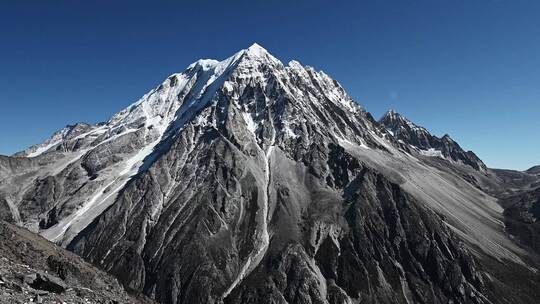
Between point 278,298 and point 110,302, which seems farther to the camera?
point 278,298

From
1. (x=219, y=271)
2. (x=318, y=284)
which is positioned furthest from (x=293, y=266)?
(x=219, y=271)

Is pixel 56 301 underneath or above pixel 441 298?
above

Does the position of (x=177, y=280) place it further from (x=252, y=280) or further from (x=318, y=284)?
(x=318, y=284)

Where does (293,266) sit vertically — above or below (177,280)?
above

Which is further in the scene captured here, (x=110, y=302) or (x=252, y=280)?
(x=252, y=280)

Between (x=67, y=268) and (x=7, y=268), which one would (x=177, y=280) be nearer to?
(x=67, y=268)

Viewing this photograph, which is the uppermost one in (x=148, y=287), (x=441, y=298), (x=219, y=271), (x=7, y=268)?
(x=7, y=268)

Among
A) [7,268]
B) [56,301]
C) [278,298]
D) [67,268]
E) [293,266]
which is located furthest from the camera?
[293,266]

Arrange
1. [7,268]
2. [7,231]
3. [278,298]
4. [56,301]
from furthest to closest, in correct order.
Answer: [278,298], [7,231], [7,268], [56,301]

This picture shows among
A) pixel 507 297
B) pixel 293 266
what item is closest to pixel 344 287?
pixel 293 266
